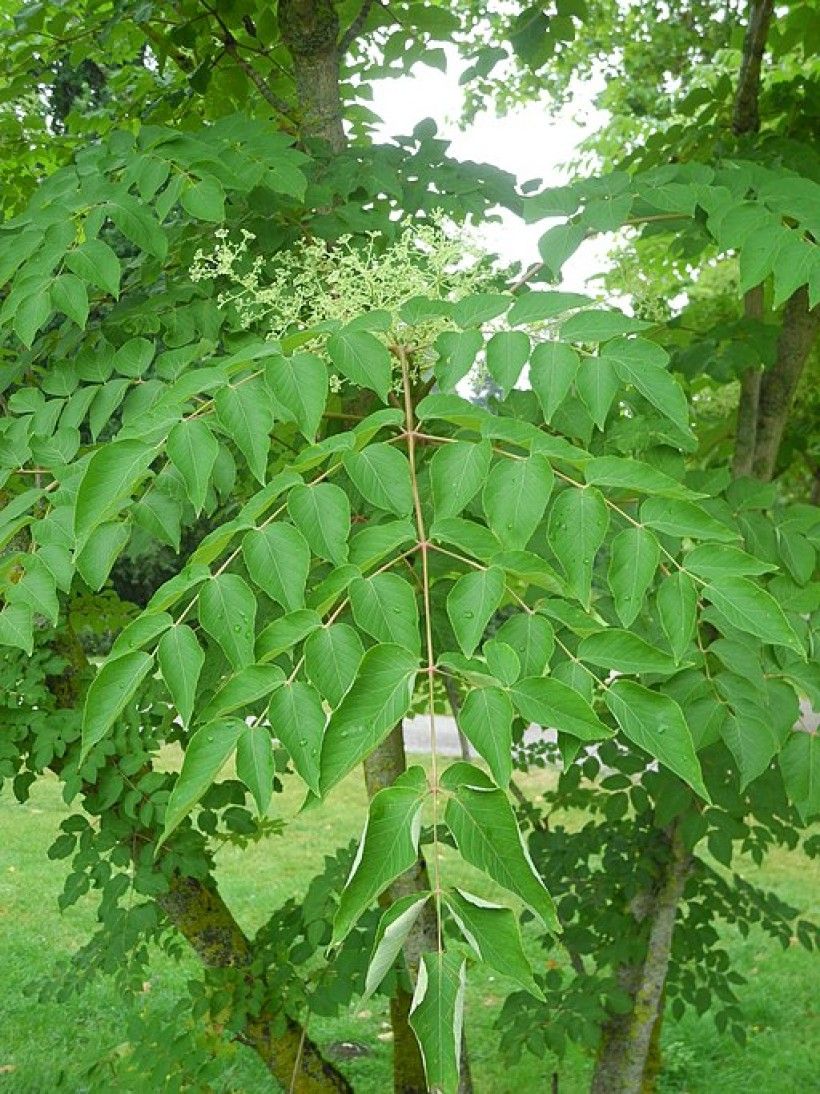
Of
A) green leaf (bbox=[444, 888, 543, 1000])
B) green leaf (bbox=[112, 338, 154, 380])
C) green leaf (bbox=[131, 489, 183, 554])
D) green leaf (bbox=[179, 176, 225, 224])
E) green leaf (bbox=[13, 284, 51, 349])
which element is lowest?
green leaf (bbox=[131, 489, 183, 554])

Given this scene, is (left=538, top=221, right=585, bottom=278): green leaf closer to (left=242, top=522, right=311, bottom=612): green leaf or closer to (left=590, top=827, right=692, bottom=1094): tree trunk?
(left=242, top=522, right=311, bottom=612): green leaf

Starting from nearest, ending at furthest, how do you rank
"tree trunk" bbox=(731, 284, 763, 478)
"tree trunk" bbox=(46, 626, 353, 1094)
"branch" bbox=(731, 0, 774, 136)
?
"branch" bbox=(731, 0, 774, 136)
"tree trunk" bbox=(731, 284, 763, 478)
"tree trunk" bbox=(46, 626, 353, 1094)

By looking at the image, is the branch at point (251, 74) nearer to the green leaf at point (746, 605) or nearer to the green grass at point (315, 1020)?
the green leaf at point (746, 605)

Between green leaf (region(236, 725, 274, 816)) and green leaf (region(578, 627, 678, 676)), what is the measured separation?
1.12ft

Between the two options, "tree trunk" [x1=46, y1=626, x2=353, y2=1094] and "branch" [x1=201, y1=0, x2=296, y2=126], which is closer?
"branch" [x1=201, y1=0, x2=296, y2=126]

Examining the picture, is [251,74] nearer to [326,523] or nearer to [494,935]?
[326,523]

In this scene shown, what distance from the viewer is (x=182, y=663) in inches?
51.7

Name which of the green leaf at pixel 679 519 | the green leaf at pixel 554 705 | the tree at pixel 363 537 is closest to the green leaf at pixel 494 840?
the tree at pixel 363 537

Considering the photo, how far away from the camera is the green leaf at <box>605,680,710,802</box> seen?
118 cm

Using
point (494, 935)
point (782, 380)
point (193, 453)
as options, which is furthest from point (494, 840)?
point (782, 380)

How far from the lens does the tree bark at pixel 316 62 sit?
2.63 meters

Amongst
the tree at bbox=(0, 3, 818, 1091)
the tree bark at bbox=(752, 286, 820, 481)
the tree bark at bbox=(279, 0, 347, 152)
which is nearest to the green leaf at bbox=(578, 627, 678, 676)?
the tree at bbox=(0, 3, 818, 1091)

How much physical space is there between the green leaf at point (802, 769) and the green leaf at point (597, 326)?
0.76m

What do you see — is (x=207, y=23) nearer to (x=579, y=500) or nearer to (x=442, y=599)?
(x=442, y=599)
